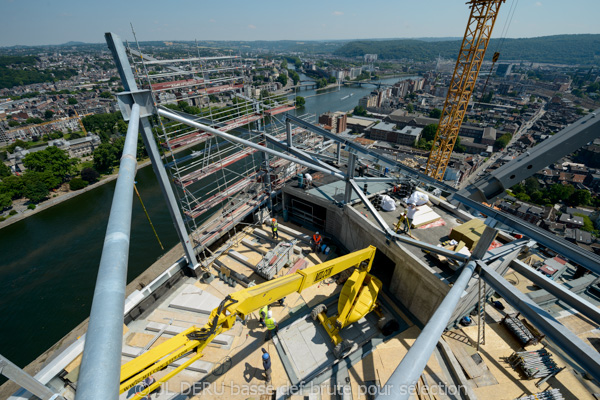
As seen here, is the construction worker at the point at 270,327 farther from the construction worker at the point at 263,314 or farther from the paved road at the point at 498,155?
the paved road at the point at 498,155

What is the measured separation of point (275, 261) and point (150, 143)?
8427 mm

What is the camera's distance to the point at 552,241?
7.57 meters

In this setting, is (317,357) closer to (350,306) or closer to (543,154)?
(350,306)

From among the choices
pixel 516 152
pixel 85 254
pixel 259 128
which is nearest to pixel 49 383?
pixel 259 128

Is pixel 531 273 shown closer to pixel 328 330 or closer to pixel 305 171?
pixel 328 330

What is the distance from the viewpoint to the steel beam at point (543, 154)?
7.69 meters

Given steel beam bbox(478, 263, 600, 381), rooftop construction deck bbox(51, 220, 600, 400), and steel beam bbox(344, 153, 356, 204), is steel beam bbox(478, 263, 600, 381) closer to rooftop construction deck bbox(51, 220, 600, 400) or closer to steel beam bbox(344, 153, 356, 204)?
rooftop construction deck bbox(51, 220, 600, 400)

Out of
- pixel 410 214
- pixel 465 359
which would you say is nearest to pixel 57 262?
pixel 410 214

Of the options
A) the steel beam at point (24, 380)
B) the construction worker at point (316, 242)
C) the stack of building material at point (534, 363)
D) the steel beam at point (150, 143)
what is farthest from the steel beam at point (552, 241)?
the steel beam at point (150, 143)

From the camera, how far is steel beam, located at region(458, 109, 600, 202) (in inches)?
303

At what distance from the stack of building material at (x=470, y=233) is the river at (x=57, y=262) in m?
29.3

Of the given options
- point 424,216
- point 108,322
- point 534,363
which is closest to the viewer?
point 108,322

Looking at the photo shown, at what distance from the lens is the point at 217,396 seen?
30.7 ft

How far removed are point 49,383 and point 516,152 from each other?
301 feet
